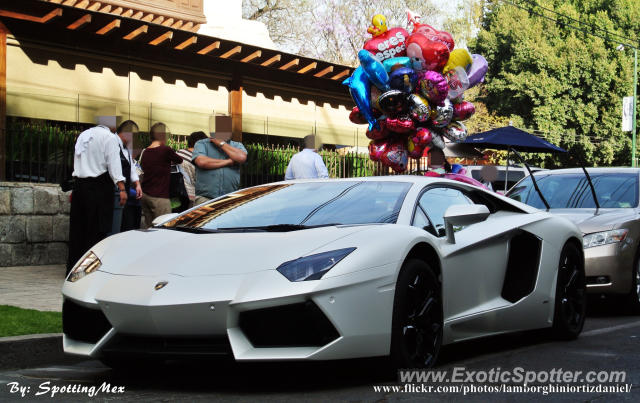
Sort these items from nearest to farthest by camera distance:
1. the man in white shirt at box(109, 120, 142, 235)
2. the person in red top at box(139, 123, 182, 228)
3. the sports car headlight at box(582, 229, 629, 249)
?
the sports car headlight at box(582, 229, 629, 249), the man in white shirt at box(109, 120, 142, 235), the person in red top at box(139, 123, 182, 228)

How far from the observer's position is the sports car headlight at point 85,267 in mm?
5492

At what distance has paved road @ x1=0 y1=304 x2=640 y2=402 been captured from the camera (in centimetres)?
493

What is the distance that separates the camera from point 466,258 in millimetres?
6059

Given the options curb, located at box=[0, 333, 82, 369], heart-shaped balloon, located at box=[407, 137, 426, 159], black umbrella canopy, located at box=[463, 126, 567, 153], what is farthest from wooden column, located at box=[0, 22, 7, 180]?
black umbrella canopy, located at box=[463, 126, 567, 153]

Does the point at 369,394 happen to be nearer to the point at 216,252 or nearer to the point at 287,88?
the point at 216,252

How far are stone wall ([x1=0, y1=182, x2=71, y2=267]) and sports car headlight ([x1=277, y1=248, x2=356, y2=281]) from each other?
7.90 metres

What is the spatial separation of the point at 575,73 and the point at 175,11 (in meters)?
32.8

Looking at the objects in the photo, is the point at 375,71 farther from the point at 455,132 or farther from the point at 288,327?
the point at 288,327

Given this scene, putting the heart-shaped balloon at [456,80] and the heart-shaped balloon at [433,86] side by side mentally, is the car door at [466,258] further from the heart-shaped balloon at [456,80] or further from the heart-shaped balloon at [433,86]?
the heart-shaped balloon at [456,80]

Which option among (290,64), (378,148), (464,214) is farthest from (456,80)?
(464,214)

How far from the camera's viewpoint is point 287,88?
711 inches

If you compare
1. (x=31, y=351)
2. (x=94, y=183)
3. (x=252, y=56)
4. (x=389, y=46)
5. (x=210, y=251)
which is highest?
(x=252, y=56)

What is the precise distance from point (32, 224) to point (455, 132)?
5551 millimetres

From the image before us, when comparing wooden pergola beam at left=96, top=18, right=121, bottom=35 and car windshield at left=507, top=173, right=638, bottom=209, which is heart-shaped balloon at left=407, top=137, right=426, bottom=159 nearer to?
car windshield at left=507, top=173, right=638, bottom=209
